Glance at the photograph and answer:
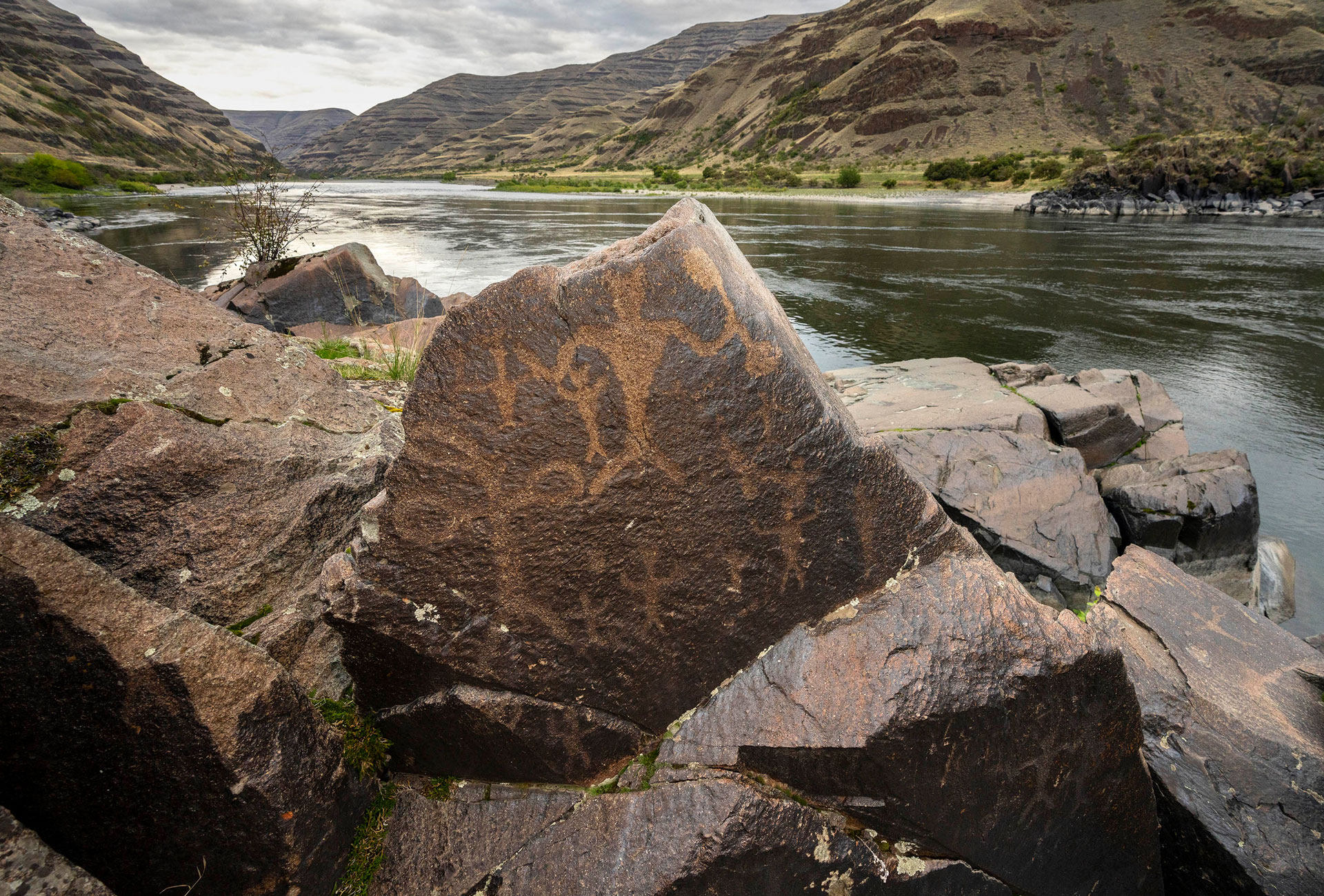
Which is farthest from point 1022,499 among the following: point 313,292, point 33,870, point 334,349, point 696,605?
point 313,292

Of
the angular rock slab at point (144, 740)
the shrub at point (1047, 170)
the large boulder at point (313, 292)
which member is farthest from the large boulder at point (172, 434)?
the shrub at point (1047, 170)

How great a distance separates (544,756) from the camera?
2.37 m

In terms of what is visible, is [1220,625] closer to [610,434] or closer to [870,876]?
[870,876]

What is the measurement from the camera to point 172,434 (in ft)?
8.30

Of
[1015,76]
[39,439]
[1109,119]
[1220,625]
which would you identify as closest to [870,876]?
[1220,625]

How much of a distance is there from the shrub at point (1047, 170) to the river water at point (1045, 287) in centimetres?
1836

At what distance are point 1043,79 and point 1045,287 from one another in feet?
290

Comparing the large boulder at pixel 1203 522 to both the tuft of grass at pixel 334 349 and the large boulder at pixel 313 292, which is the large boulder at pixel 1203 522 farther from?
the large boulder at pixel 313 292

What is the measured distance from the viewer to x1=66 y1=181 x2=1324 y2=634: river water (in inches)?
369

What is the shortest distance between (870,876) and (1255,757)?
188 cm

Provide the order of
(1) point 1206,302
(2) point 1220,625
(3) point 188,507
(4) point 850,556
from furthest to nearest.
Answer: (1) point 1206,302, (2) point 1220,625, (3) point 188,507, (4) point 850,556

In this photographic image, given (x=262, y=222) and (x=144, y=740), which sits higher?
(x=262, y=222)

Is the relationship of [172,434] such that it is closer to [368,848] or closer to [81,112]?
[368,848]

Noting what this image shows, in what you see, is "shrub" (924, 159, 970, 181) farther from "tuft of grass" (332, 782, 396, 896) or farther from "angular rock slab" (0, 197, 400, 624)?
"tuft of grass" (332, 782, 396, 896)
